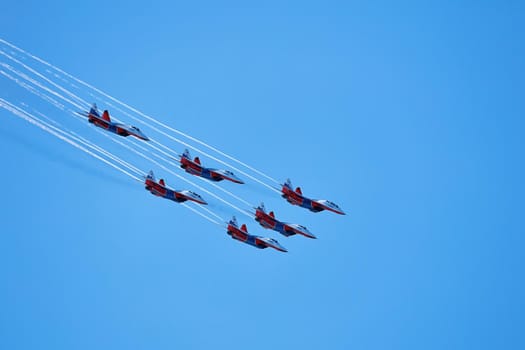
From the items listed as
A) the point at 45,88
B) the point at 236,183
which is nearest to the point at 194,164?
the point at 236,183

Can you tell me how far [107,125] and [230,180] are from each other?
809cm

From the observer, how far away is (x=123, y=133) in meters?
106

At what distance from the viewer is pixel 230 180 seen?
10769 centimetres

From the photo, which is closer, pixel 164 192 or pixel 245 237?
pixel 164 192

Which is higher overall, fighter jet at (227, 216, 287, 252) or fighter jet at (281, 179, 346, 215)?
fighter jet at (281, 179, 346, 215)

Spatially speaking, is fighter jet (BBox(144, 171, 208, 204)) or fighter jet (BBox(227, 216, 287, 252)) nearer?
fighter jet (BBox(144, 171, 208, 204))

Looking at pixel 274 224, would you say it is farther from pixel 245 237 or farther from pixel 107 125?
pixel 107 125

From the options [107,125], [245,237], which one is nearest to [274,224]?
[245,237]

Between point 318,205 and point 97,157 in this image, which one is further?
point 318,205

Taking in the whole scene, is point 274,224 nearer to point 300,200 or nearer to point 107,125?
point 300,200

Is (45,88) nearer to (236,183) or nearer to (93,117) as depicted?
(93,117)

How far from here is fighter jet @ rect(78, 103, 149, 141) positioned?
106 metres

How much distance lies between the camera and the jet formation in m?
106

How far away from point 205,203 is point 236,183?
135 inches
